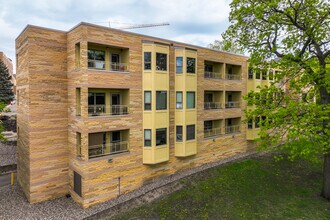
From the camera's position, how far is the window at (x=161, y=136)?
725 inches

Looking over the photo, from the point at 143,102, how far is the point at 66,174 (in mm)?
8339

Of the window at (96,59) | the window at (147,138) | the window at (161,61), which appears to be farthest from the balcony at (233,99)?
the window at (96,59)

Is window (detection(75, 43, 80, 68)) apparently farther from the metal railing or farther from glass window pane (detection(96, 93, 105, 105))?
glass window pane (detection(96, 93, 105, 105))

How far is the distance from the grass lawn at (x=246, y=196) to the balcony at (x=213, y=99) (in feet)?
21.7

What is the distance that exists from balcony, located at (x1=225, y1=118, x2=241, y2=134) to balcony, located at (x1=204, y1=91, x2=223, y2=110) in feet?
9.60

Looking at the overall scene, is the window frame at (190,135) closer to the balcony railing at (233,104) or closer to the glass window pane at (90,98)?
the balcony railing at (233,104)

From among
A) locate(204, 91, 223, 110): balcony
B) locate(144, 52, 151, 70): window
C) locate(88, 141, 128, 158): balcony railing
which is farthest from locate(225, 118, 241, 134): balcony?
locate(88, 141, 128, 158): balcony railing

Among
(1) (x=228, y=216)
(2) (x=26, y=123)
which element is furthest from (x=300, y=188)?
(2) (x=26, y=123)

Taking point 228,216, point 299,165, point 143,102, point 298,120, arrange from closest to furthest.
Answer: point 298,120 → point 228,216 → point 143,102 → point 299,165

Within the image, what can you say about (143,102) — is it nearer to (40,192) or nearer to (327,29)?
(40,192)

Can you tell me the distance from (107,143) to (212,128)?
12.4 m

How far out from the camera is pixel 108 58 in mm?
17203

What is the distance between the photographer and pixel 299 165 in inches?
846

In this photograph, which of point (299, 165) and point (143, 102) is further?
point (299, 165)
